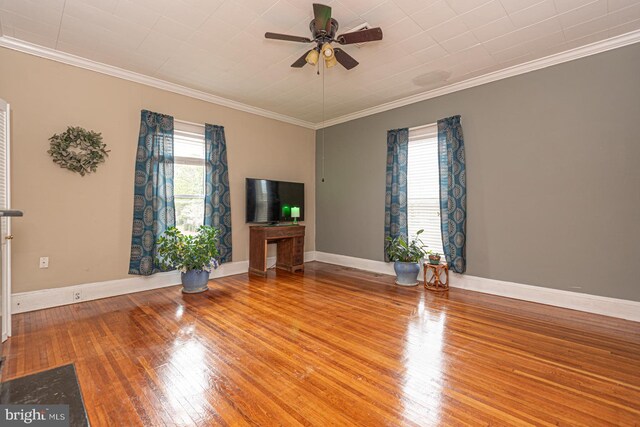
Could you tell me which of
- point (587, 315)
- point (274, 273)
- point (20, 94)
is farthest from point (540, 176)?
point (20, 94)

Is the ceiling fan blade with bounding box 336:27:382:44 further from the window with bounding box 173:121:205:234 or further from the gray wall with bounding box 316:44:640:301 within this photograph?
the window with bounding box 173:121:205:234

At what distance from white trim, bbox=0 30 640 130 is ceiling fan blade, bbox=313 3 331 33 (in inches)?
98.4

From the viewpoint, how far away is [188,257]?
3.79m

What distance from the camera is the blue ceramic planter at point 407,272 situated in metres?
4.21

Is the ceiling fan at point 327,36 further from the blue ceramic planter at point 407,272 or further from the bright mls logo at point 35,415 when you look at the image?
the bright mls logo at point 35,415

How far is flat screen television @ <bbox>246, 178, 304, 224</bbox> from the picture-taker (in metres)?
4.98

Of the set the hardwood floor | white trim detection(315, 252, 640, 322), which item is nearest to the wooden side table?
white trim detection(315, 252, 640, 322)

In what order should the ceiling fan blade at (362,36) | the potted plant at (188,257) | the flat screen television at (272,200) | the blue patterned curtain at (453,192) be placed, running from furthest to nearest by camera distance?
the flat screen television at (272,200) → the blue patterned curtain at (453,192) → the potted plant at (188,257) → the ceiling fan blade at (362,36)

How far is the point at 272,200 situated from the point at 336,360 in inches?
137

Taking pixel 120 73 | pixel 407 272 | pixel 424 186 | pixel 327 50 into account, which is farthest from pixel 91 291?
pixel 424 186

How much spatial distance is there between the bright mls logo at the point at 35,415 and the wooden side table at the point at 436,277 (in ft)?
12.8

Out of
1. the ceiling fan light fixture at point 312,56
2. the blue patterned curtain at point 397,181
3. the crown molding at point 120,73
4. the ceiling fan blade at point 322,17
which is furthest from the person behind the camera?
the blue patterned curtain at point 397,181

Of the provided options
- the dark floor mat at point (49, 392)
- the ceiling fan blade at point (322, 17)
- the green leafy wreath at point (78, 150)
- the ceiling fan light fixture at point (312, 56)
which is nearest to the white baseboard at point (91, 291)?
the green leafy wreath at point (78, 150)

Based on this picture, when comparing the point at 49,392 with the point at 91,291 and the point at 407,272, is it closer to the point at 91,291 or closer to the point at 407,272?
the point at 91,291
